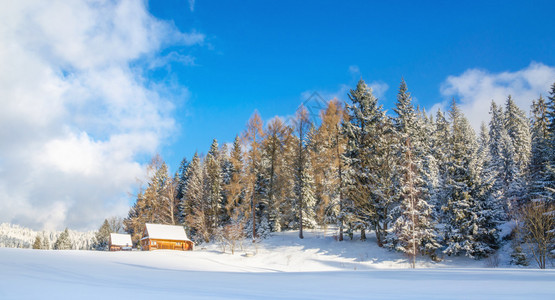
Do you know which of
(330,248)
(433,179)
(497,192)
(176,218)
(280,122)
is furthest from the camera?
(176,218)

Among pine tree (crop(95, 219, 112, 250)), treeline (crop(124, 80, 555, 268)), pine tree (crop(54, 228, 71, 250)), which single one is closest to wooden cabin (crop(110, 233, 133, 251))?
treeline (crop(124, 80, 555, 268))

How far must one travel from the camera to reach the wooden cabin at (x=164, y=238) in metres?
37.2

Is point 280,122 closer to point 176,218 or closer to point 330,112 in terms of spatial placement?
point 330,112

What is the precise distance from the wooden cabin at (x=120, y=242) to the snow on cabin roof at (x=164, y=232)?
10.2 m

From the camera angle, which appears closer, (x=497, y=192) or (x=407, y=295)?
(x=407, y=295)

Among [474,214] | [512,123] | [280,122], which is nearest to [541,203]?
[474,214]

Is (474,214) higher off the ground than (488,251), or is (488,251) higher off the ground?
(474,214)

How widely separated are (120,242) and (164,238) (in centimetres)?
1376

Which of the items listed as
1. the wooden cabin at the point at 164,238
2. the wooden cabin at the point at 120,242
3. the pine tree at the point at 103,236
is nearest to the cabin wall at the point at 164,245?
the wooden cabin at the point at 164,238

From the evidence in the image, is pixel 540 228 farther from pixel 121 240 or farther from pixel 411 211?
pixel 121 240

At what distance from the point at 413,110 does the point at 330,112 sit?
Answer: 8.79 meters

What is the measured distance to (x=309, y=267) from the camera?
23.5m

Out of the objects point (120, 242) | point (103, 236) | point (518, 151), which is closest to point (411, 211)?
point (518, 151)

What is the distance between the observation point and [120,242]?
46750 mm
